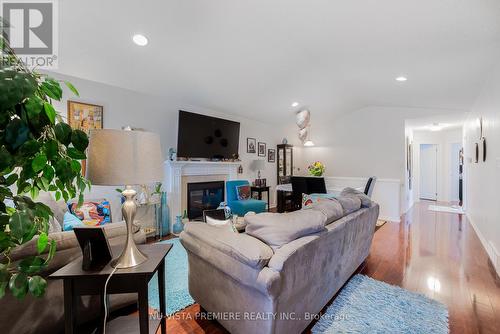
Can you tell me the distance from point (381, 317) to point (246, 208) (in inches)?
110

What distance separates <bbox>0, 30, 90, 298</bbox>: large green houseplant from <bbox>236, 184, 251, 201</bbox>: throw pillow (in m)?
4.04

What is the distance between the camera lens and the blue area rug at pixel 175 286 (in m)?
1.99

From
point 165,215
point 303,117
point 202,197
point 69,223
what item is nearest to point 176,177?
point 165,215

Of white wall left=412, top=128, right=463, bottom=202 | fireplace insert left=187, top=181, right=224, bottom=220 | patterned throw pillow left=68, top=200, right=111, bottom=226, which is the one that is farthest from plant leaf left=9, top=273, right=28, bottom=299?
white wall left=412, top=128, right=463, bottom=202

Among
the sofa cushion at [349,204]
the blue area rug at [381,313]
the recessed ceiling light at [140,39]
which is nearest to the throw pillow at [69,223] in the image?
the recessed ceiling light at [140,39]

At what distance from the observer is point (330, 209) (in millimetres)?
1950

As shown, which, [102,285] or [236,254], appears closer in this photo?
[102,285]

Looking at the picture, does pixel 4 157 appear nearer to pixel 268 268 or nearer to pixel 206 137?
pixel 268 268

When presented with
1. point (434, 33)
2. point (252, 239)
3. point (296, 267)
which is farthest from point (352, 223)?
point (434, 33)

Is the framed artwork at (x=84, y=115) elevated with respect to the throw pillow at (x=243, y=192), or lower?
elevated

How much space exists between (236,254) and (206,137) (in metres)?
3.36

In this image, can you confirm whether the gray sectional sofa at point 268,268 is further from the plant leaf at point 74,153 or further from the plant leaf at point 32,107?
the plant leaf at point 32,107

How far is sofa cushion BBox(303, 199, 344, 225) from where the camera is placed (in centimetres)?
189

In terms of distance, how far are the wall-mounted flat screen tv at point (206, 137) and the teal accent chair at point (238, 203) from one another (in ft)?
2.07
